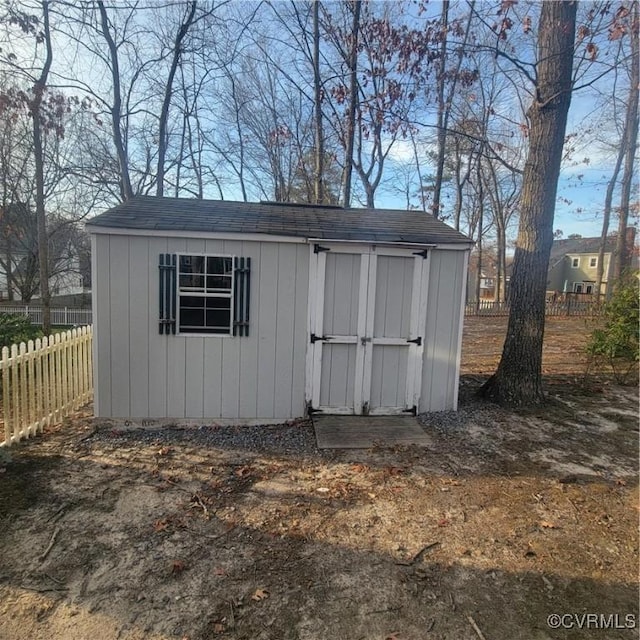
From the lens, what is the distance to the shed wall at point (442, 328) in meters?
5.36

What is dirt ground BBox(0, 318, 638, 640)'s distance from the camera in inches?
86.8

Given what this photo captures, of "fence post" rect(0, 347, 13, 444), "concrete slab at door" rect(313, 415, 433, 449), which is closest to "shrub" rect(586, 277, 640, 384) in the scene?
"concrete slab at door" rect(313, 415, 433, 449)

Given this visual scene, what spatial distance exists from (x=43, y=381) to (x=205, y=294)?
2.18 metres

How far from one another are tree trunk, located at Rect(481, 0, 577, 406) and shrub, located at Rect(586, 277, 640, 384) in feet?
8.74

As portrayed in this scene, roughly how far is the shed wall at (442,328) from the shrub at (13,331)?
6.44 metres

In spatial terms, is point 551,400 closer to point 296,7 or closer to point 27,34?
point 27,34

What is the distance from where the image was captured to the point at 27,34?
909 centimetres

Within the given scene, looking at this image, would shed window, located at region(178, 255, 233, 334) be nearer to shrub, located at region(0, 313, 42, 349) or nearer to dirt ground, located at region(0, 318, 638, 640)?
dirt ground, located at region(0, 318, 638, 640)

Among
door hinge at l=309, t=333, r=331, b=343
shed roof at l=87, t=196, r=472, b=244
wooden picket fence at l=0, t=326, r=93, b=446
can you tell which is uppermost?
shed roof at l=87, t=196, r=472, b=244

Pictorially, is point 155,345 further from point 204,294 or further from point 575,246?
point 575,246

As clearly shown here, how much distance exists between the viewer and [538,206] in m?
5.64

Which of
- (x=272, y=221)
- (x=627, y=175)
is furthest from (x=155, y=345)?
(x=627, y=175)

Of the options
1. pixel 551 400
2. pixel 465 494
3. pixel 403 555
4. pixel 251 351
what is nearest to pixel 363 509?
pixel 403 555

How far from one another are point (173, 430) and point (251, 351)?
4.42ft
